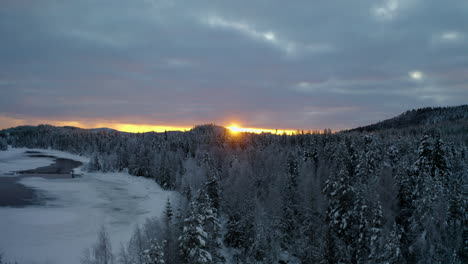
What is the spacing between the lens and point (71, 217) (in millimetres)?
46781

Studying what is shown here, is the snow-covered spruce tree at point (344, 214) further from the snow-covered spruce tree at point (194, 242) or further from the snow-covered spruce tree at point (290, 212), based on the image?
the snow-covered spruce tree at point (194, 242)

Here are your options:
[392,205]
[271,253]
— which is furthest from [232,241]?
[392,205]

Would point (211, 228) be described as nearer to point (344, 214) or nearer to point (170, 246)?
point (170, 246)

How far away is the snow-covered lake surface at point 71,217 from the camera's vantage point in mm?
33000

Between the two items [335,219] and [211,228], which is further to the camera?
[211,228]

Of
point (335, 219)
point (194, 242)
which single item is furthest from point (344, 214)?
point (194, 242)

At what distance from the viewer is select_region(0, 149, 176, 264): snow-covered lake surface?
33000 mm

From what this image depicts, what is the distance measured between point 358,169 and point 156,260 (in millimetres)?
32610

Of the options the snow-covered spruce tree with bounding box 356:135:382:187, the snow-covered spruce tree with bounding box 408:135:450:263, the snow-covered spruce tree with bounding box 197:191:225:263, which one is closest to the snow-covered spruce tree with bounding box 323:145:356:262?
the snow-covered spruce tree with bounding box 408:135:450:263

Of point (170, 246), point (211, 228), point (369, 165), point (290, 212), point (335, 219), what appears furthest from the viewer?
point (369, 165)

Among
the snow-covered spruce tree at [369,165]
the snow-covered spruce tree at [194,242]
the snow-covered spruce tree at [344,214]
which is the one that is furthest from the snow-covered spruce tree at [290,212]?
the snow-covered spruce tree at [194,242]

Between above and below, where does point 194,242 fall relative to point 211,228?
above

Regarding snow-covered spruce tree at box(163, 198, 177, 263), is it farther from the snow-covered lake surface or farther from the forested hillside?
the snow-covered lake surface

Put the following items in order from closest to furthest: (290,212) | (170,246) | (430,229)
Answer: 1. (430,229)
2. (170,246)
3. (290,212)
